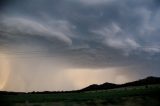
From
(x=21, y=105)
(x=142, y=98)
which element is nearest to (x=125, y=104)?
(x=142, y=98)

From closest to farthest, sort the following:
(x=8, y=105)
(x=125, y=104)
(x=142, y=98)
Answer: (x=8, y=105) → (x=125, y=104) → (x=142, y=98)

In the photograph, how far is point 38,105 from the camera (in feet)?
239

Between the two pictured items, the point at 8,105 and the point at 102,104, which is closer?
the point at 8,105

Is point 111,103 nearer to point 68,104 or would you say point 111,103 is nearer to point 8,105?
point 68,104

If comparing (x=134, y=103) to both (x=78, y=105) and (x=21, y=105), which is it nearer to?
(x=78, y=105)

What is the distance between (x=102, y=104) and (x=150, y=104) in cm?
1311

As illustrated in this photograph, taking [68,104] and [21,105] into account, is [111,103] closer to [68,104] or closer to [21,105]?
[68,104]

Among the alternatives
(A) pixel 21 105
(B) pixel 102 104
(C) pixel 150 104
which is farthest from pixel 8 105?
(C) pixel 150 104

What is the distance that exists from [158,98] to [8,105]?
43.1 m

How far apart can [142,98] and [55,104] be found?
86.2ft

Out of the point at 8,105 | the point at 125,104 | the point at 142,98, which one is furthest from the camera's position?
the point at 142,98

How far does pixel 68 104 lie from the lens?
74750 millimetres

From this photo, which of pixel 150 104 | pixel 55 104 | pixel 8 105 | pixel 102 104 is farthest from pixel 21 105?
pixel 150 104

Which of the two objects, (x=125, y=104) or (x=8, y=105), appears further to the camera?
(x=125, y=104)
